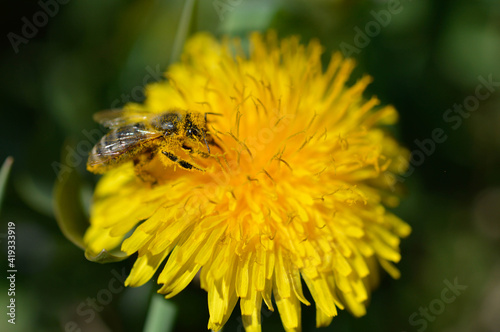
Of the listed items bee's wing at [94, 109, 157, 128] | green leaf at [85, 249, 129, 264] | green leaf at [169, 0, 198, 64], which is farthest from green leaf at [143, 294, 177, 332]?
green leaf at [169, 0, 198, 64]

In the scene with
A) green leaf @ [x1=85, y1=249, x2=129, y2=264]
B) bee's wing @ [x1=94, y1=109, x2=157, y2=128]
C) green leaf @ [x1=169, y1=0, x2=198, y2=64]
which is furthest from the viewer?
green leaf @ [x1=169, y1=0, x2=198, y2=64]

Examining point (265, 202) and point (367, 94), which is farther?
point (367, 94)

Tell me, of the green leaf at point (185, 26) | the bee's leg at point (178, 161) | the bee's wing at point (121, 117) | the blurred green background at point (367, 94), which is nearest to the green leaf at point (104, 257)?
the bee's leg at point (178, 161)

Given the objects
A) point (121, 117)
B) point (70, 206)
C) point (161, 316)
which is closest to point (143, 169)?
point (121, 117)

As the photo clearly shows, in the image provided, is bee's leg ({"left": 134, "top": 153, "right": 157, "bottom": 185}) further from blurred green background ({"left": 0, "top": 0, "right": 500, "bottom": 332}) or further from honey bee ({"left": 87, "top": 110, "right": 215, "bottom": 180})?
blurred green background ({"left": 0, "top": 0, "right": 500, "bottom": 332})

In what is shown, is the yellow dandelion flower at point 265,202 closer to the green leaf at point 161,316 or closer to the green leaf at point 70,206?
the green leaf at point 70,206

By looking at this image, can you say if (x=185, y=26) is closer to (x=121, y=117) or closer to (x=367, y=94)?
(x=121, y=117)
